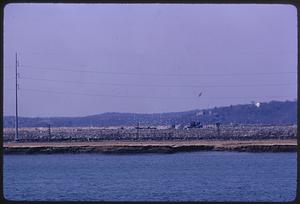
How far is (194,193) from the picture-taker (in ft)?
74.5

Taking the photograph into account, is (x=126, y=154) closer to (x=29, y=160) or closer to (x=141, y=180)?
(x=29, y=160)

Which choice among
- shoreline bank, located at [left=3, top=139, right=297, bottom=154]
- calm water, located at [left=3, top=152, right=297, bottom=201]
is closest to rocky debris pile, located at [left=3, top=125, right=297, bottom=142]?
shoreline bank, located at [left=3, top=139, right=297, bottom=154]

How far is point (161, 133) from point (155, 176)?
12.6 metres

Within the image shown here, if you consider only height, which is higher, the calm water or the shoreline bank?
the shoreline bank

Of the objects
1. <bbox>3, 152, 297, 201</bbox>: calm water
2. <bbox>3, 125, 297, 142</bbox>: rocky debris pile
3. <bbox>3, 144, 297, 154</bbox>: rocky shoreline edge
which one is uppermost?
<bbox>3, 125, 297, 142</bbox>: rocky debris pile

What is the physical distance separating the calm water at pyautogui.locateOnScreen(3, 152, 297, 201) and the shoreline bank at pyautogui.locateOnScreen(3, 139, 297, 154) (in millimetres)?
370

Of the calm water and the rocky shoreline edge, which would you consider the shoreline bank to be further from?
the calm water

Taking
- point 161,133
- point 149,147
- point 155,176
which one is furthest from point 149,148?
point 155,176

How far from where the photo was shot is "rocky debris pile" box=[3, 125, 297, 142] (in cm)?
4028

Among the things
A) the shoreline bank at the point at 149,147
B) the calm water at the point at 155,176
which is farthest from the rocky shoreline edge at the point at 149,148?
the calm water at the point at 155,176

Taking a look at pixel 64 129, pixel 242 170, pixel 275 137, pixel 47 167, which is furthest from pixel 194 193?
pixel 64 129

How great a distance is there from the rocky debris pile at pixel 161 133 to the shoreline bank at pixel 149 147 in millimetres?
607

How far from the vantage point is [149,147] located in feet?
125

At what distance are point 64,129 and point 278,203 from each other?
1630 inches
